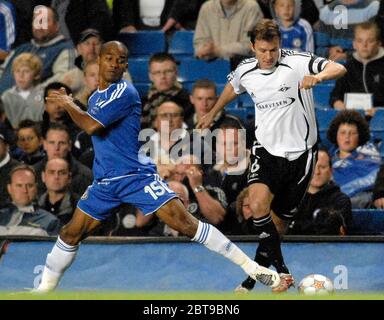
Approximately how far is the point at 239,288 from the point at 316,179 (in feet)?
6.62

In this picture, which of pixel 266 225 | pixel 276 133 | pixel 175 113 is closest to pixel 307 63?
pixel 276 133

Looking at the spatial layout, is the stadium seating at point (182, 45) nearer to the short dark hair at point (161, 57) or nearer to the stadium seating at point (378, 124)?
the short dark hair at point (161, 57)

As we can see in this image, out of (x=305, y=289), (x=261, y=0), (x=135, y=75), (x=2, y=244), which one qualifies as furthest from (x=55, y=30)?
(x=305, y=289)

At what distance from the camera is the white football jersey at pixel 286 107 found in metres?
9.20

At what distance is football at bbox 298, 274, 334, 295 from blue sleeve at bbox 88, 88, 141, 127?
188cm

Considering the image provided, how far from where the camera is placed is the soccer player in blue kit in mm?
8773

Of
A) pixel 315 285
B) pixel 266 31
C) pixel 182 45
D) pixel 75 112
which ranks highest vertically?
pixel 266 31

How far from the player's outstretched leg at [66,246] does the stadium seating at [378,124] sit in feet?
13.4

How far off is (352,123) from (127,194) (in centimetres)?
333

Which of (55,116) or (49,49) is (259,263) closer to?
(55,116)

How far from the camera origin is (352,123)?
37.6ft

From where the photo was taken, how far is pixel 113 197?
8930 millimetres

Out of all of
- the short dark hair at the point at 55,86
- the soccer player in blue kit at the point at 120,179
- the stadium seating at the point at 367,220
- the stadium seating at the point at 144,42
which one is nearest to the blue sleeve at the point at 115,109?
the soccer player in blue kit at the point at 120,179

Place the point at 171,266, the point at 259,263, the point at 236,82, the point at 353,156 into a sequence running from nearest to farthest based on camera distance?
the point at 259,263, the point at 236,82, the point at 171,266, the point at 353,156
